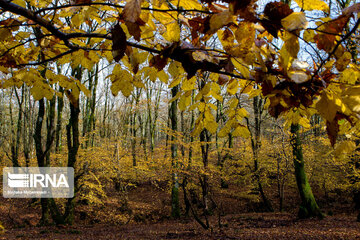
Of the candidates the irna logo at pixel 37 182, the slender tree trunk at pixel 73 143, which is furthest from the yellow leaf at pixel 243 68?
the irna logo at pixel 37 182

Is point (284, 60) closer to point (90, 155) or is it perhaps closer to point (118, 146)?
point (90, 155)

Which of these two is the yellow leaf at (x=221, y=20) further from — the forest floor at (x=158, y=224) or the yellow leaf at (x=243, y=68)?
the forest floor at (x=158, y=224)

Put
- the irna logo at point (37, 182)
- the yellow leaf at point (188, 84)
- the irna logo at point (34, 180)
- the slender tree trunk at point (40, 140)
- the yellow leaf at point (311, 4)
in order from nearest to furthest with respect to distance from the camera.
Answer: the yellow leaf at point (311, 4) → the yellow leaf at point (188, 84) → the slender tree trunk at point (40, 140) → the irna logo at point (37, 182) → the irna logo at point (34, 180)

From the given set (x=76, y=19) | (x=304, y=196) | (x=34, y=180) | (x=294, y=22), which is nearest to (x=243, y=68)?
(x=294, y=22)

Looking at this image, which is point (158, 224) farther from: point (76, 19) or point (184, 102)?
point (76, 19)

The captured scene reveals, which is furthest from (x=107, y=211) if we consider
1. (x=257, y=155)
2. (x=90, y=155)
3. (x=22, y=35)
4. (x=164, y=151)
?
A: (x=22, y=35)

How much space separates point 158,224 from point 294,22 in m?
9.79

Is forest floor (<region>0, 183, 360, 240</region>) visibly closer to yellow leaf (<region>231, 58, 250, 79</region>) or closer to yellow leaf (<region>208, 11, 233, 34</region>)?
yellow leaf (<region>231, 58, 250, 79</region>)

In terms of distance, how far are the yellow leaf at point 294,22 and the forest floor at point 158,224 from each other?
5886mm

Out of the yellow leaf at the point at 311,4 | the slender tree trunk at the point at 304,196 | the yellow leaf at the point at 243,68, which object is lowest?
the slender tree trunk at the point at 304,196

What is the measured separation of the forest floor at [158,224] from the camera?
5.80 meters

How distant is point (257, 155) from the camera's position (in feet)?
32.1

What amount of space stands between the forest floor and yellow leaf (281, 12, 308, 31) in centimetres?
589

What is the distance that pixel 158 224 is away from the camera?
29.6 ft
